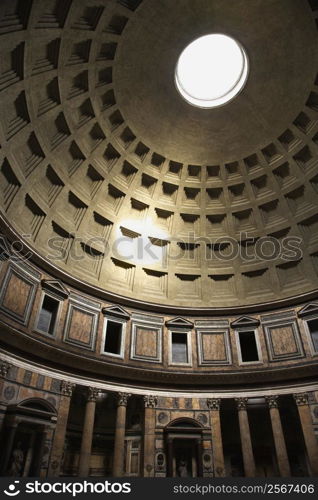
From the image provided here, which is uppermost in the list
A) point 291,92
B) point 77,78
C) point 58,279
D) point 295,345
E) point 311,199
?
point 291,92

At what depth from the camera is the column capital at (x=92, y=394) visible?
14.9 m

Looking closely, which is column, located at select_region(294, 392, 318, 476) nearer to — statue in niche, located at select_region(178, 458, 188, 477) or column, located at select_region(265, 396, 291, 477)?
column, located at select_region(265, 396, 291, 477)

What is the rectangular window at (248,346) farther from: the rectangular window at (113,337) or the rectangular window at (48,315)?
the rectangular window at (48,315)

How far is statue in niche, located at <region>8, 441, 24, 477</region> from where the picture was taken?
11716 millimetres

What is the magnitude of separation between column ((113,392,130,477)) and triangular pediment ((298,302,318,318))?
959cm

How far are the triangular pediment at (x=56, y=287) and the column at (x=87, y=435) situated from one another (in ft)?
14.5

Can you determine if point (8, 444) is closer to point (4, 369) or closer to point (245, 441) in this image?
point (4, 369)

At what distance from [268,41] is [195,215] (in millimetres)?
9781

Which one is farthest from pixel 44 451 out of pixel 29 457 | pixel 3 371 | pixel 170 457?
pixel 170 457

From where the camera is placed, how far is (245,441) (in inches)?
598

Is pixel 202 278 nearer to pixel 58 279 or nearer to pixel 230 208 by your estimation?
pixel 230 208

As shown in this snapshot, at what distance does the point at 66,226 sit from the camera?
1788cm

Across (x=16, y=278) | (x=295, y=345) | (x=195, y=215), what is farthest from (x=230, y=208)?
(x=16, y=278)

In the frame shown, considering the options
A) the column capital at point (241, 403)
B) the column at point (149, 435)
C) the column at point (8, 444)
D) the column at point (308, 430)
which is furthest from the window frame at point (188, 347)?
the column at point (8, 444)
